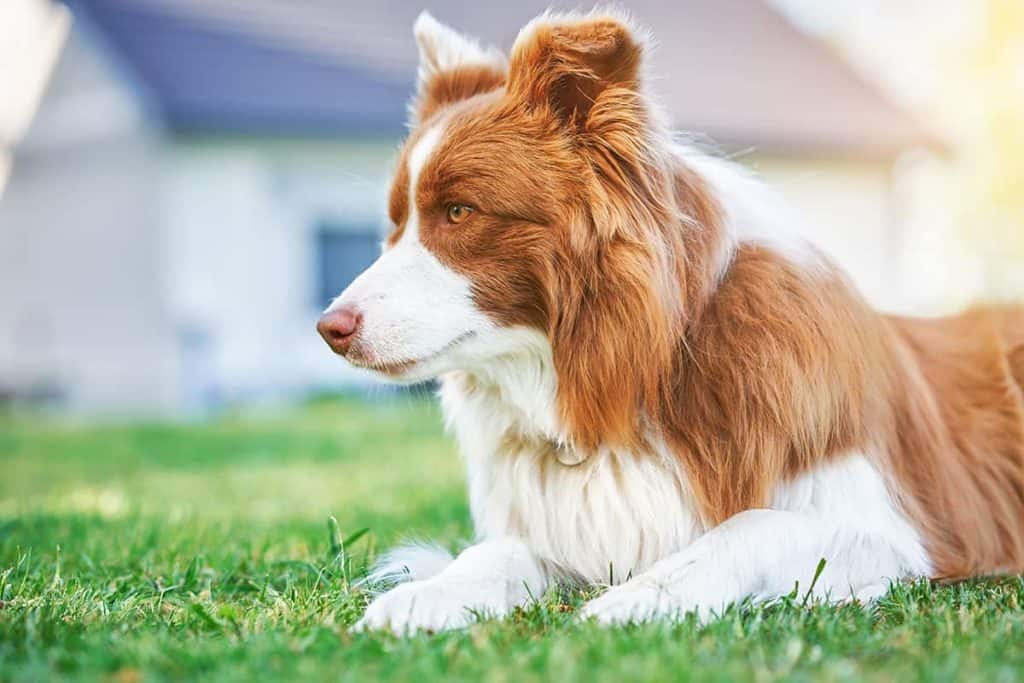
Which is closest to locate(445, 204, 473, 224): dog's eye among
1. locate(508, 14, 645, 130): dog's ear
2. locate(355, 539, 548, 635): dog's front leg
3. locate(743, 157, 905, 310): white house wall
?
locate(508, 14, 645, 130): dog's ear

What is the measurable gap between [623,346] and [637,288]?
0.55ft

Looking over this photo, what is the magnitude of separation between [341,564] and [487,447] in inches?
23.4

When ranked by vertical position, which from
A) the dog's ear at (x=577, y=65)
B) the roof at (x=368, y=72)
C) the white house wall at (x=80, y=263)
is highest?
the roof at (x=368, y=72)

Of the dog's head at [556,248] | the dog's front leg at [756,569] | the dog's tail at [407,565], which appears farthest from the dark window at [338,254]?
the dog's front leg at [756,569]

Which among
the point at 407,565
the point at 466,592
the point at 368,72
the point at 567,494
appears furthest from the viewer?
the point at 368,72

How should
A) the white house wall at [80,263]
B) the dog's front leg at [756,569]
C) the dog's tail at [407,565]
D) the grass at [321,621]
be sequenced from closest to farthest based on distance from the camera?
the grass at [321,621]
the dog's front leg at [756,569]
the dog's tail at [407,565]
the white house wall at [80,263]

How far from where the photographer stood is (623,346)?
10.3 feet

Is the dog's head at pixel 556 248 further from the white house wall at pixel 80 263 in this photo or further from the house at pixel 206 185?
the white house wall at pixel 80 263

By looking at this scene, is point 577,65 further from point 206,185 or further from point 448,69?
point 206,185

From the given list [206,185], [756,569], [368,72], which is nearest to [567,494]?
[756,569]

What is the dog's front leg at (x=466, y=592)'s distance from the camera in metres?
2.72

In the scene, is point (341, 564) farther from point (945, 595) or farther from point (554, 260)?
point (945, 595)

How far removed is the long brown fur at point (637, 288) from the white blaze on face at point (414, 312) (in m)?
0.05

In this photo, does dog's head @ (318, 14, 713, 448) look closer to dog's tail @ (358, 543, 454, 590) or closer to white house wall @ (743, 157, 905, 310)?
dog's tail @ (358, 543, 454, 590)
